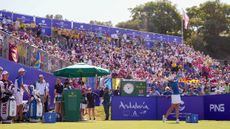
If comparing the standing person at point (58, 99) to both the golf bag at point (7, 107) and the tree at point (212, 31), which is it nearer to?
the golf bag at point (7, 107)

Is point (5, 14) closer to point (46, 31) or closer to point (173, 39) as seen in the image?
point (46, 31)

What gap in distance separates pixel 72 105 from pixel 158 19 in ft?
231

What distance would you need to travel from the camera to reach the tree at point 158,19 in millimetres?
88000

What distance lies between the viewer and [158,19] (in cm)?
8956

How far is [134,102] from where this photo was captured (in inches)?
970

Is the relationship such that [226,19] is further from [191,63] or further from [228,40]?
[191,63]

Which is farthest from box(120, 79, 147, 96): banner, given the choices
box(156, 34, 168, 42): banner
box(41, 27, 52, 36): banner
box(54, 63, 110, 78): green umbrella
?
box(156, 34, 168, 42): banner

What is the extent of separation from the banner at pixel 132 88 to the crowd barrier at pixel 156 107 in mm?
7828

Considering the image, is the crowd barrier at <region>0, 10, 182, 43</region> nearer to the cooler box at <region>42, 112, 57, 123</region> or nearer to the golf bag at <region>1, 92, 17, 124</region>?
the golf bag at <region>1, 92, 17, 124</region>

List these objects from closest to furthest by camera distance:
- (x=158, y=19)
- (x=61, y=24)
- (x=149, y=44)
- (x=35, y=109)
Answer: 1. (x=35, y=109)
2. (x=61, y=24)
3. (x=149, y=44)
4. (x=158, y=19)

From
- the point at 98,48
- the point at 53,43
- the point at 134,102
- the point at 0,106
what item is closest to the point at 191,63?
the point at 98,48

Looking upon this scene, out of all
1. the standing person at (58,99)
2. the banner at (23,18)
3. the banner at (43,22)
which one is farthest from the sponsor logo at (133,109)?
the banner at (43,22)

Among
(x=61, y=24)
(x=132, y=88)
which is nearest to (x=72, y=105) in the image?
(x=132, y=88)

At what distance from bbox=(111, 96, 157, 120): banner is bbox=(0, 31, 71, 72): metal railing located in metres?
3.94
